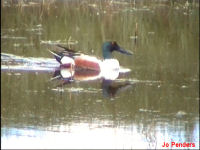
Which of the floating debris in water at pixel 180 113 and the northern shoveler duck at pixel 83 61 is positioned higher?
the northern shoveler duck at pixel 83 61

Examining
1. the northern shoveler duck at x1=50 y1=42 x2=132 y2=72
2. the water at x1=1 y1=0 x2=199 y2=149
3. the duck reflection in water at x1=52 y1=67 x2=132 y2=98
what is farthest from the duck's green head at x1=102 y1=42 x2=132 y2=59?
the duck reflection in water at x1=52 y1=67 x2=132 y2=98

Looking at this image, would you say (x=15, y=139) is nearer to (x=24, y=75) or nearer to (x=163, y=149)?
(x=163, y=149)

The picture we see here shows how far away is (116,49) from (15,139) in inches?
207

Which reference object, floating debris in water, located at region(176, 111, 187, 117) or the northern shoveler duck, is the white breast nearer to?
the northern shoveler duck

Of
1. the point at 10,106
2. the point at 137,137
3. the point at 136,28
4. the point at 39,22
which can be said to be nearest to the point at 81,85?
the point at 10,106

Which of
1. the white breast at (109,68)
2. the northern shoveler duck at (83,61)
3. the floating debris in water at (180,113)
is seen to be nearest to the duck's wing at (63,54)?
the northern shoveler duck at (83,61)

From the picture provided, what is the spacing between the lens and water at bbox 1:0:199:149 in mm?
8273

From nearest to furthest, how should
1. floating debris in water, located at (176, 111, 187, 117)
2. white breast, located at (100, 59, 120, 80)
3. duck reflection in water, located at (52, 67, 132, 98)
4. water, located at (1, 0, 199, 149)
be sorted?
water, located at (1, 0, 199, 149), floating debris in water, located at (176, 111, 187, 117), duck reflection in water, located at (52, 67, 132, 98), white breast, located at (100, 59, 120, 80)

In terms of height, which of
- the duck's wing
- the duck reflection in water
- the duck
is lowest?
the duck reflection in water

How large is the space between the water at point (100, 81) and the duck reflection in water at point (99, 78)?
31 millimetres

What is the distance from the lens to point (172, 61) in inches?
490

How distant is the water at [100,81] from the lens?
27.1ft

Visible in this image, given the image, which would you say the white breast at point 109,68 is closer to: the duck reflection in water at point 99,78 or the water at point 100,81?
the duck reflection in water at point 99,78

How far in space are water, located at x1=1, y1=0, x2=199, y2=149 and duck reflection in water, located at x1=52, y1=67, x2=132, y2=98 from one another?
0.03 meters
